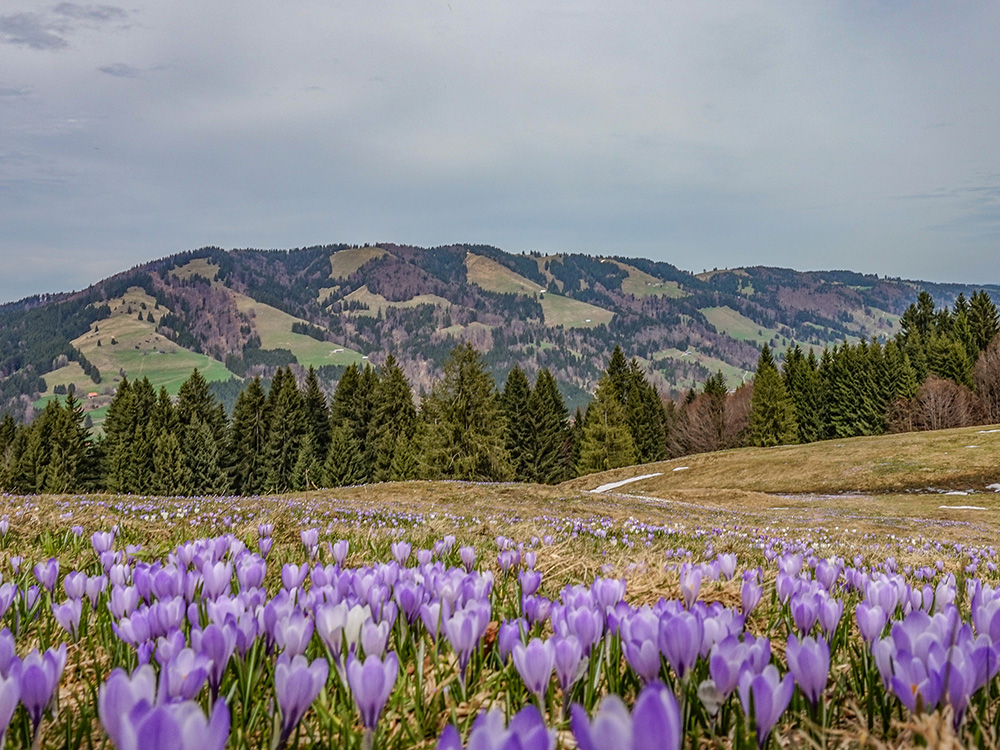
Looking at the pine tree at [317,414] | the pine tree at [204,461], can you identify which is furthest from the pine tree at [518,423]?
the pine tree at [204,461]

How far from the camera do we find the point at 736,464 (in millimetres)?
55688

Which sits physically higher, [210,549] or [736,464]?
[210,549]

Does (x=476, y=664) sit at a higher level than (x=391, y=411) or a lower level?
higher

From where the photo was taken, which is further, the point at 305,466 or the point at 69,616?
the point at 305,466

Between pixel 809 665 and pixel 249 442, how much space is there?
77.7m

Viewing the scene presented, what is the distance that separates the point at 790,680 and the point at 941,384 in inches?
3717

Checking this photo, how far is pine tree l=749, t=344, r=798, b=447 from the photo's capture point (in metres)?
81.4

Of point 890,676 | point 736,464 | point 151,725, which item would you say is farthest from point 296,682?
point 736,464

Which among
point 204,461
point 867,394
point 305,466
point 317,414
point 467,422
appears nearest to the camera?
point 467,422

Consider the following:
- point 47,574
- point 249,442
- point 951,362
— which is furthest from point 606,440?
point 47,574

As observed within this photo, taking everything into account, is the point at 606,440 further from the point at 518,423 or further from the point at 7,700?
the point at 7,700

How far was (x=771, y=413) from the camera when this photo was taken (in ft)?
269

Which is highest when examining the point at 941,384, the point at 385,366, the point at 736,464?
the point at 385,366

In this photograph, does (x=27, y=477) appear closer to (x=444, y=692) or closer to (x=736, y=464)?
(x=736, y=464)
